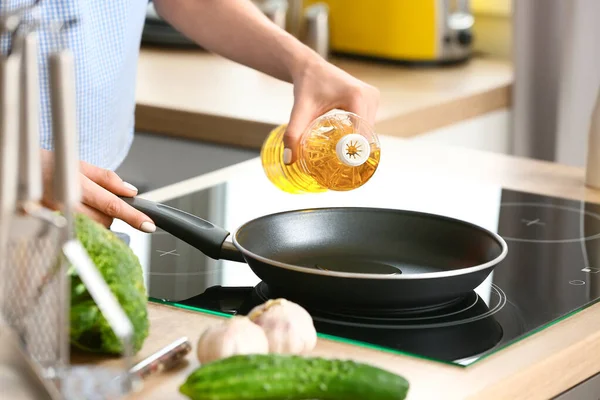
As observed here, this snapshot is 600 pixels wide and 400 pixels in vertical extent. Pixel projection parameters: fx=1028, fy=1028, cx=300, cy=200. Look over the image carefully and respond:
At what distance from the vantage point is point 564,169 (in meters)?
1.69

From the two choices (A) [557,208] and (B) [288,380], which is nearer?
(B) [288,380]

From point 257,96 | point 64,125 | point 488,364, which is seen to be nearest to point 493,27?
point 257,96

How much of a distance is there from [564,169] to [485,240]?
66 cm

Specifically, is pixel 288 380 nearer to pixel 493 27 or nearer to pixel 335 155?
pixel 335 155

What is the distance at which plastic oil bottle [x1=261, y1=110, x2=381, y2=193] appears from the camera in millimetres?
1153

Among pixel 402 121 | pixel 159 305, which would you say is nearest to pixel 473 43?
pixel 402 121

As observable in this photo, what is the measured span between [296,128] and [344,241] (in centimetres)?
23

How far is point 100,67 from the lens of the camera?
1.58 meters

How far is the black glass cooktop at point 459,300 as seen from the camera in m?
0.92

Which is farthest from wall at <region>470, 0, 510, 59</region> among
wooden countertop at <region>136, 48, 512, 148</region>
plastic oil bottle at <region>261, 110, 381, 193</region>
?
plastic oil bottle at <region>261, 110, 381, 193</region>

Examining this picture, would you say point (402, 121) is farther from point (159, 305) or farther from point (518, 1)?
point (159, 305)

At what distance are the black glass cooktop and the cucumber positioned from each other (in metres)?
0.15

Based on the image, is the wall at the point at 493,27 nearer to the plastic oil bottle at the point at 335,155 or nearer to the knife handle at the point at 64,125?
the plastic oil bottle at the point at 335,155

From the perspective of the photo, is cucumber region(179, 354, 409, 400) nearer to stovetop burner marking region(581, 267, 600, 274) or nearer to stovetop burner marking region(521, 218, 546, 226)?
stovetop burner marking region(581, 267, 600, 274)
